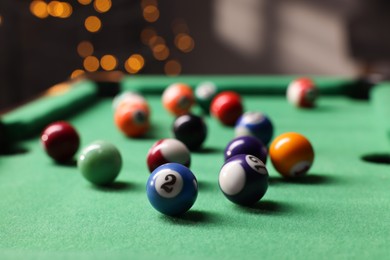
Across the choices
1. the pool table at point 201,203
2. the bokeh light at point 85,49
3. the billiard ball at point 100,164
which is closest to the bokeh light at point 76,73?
the bokeh light at point 85,49

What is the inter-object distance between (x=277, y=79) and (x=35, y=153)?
1792 millimetres

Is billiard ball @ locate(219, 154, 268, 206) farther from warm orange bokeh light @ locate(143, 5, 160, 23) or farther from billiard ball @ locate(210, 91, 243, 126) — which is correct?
warm orange bokeh light @ locate(143, 5, 160, 23)

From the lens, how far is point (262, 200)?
1.58m

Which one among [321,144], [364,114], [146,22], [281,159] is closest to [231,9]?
[146,22]

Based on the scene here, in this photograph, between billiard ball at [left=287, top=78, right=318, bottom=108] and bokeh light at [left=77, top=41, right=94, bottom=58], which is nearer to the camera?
billiard ball at [left=287, top=78, right=318, bottom=108]

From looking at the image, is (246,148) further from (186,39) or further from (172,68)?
(186,39)

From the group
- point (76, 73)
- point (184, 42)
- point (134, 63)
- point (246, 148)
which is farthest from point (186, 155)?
point (184, 42)

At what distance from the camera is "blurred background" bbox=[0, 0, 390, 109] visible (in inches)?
190

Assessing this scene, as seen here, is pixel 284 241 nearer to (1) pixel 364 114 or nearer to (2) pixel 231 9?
(1) pixel 364 114

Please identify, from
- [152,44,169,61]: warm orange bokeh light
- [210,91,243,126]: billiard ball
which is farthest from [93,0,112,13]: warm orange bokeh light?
[210,91,243,126]: billiard ball

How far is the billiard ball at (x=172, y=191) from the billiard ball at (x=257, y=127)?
0.78 m

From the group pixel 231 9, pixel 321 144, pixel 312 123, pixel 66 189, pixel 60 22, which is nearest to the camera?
pixel 66 189

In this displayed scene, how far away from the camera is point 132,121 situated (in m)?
2.41

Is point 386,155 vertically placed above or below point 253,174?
below
